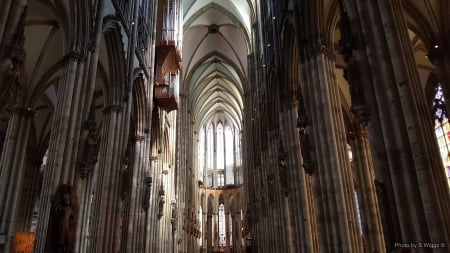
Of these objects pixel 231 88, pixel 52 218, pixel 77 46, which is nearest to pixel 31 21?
pixel 77 46

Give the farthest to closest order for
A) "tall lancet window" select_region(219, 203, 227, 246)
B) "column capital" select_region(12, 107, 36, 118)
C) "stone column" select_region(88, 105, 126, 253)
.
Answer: "tall lancet window" select_region(219, 203, 227, 246)
"column capital" select_region(12, 107, 36, 118)
"stone column" select_region(88, 105, 126, 253)

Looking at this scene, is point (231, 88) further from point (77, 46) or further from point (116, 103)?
point (77, 46)

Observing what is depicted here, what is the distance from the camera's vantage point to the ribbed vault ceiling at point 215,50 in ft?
108

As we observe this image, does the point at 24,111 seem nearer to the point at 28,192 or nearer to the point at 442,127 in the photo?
the point at 28,192

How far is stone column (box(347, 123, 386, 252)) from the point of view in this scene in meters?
16.3

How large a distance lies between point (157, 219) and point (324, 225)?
1422 cm

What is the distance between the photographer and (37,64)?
56.7 ft

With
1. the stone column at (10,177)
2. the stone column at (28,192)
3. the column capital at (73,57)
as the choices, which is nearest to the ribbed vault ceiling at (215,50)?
the stone column at (28,192)

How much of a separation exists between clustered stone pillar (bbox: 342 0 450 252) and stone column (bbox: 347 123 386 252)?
9.62m

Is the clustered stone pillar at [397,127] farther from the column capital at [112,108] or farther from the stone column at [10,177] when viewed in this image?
the stone column at [10,177]

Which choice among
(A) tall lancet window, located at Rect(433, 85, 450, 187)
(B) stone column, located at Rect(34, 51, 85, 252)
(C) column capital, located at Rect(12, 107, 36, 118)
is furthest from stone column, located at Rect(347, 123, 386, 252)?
(C) column capital, located at Rect(12, 107, 36, 118)

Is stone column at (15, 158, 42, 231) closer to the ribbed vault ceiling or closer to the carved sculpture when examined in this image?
the carved sculpture

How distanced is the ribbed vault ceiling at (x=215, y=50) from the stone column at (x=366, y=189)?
1473 cm

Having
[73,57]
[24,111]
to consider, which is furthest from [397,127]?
[24,111]
